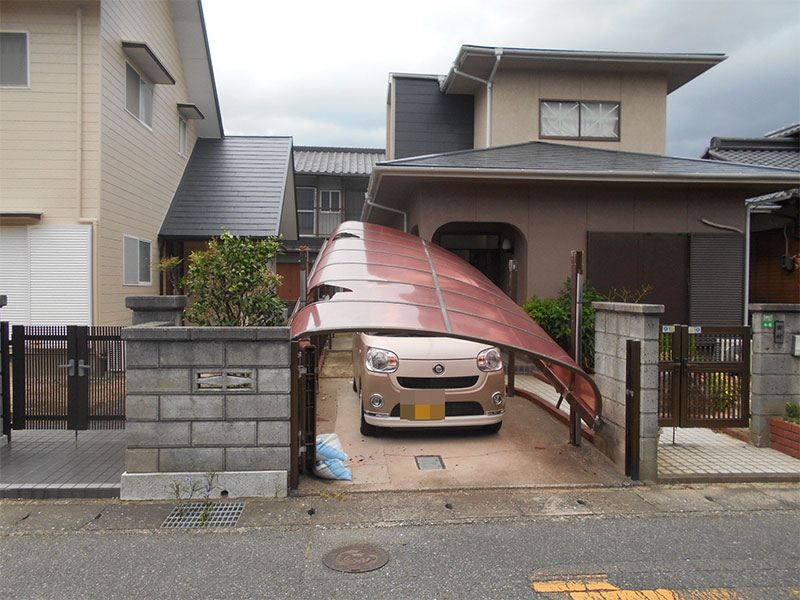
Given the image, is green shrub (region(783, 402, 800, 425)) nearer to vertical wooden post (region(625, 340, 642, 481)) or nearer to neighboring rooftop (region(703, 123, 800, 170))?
vertical wooden post (region(625, 340, 642, 481))

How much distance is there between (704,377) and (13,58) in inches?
466

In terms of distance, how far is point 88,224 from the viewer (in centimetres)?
948

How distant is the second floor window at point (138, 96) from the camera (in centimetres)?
1094

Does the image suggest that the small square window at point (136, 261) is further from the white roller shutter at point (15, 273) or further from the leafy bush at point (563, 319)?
the leafy bush at point (563, 319)

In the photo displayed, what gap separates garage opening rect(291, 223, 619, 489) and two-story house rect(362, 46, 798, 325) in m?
3.62

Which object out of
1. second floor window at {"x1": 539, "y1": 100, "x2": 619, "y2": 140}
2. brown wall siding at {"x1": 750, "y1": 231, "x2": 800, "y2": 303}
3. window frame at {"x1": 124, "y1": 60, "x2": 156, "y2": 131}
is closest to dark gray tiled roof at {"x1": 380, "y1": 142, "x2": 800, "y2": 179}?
second floor window at {"x1": 539, "y1": 100, "x2": 619, "y2": 140}

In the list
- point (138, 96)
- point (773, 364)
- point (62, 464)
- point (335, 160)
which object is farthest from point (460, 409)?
point (335, 160)

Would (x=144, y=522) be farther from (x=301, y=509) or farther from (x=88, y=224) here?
(x=88, y=224)

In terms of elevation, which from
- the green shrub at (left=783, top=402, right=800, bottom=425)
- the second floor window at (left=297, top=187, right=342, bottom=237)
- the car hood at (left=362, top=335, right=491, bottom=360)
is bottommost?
the green shrub at (left=783, top=402, right=800, bottom=425)

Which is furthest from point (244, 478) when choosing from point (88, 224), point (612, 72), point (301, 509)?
point (612, 72)

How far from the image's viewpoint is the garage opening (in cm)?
434

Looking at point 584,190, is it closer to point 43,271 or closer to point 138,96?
point 138,96

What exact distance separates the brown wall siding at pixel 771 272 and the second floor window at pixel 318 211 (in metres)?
14.5

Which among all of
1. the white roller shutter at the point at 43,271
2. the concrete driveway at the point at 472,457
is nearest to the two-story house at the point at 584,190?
the concrete driveway at the point at 472,457
